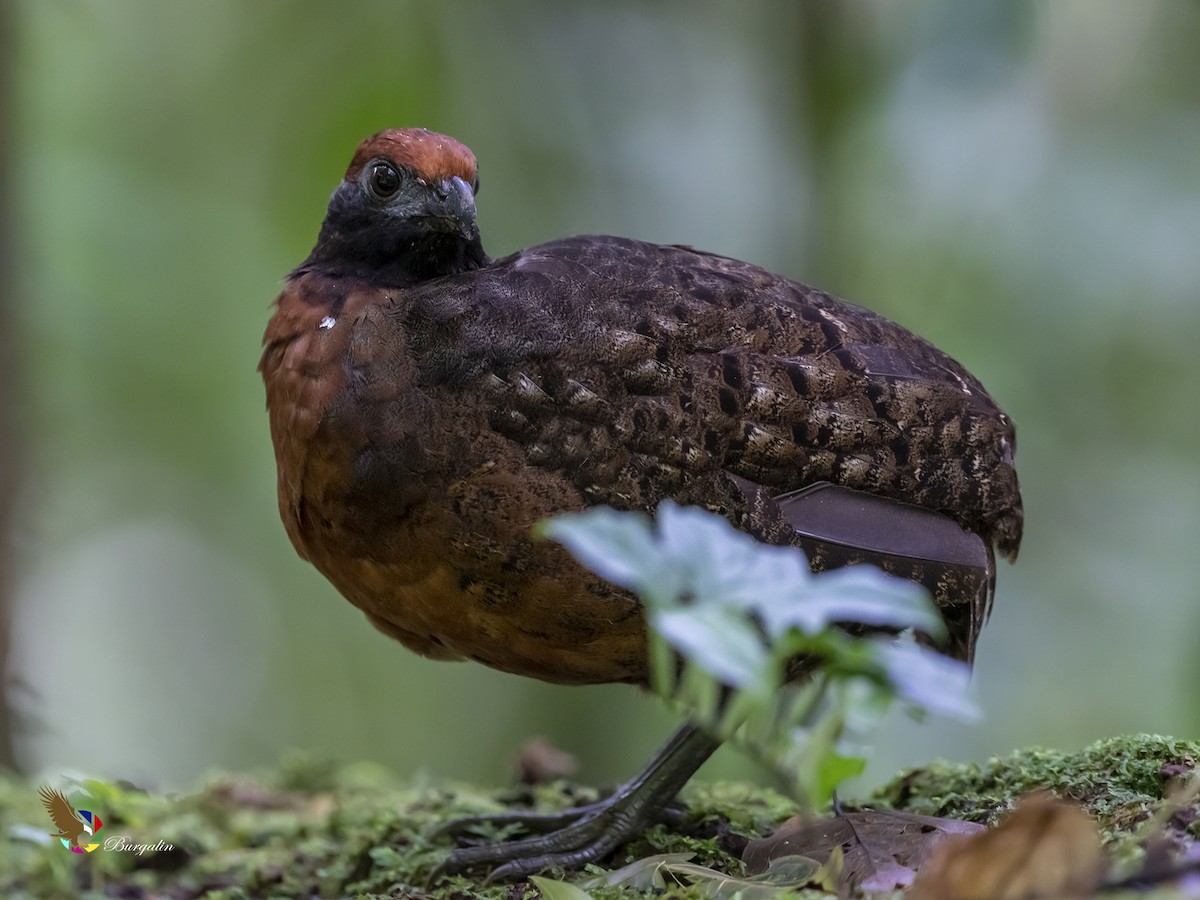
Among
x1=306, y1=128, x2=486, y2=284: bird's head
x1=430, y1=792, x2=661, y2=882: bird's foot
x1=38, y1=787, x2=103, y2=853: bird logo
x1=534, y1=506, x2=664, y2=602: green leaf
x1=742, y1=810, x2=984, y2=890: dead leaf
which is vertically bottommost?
x1=38, y1=787, x2=103, y2=853: bird logo

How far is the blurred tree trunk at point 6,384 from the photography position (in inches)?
179

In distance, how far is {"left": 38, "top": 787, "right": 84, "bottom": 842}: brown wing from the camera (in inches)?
116

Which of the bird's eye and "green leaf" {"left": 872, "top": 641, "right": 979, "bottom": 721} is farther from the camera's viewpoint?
the bird's eye

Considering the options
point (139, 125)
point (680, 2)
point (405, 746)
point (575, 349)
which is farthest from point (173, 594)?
point (575, 349)

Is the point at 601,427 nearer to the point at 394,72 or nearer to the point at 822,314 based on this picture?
the point at 822,314

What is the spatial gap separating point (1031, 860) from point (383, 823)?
2388 mm

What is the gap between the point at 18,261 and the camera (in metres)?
4.69

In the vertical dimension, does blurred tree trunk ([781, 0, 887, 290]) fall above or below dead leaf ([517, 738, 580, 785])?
above

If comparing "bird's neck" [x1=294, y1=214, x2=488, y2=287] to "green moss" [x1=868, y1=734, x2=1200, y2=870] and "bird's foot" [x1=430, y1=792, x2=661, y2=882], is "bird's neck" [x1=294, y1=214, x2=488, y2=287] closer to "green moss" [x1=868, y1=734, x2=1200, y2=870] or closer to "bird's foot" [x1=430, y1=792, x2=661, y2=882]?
"bird's foot" [x1=430, y1=792, x2=661, y2=882]

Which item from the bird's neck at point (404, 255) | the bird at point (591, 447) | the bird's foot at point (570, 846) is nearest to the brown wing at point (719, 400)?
the bird at point (591, 447)

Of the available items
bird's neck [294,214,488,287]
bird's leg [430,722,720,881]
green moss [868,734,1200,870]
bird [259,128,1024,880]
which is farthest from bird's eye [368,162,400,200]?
green moss [868,734,1200,870]

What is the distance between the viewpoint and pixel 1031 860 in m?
1.50

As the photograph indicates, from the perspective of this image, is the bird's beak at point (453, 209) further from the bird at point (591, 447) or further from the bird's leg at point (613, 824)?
the bird's leg at point (613, 824)

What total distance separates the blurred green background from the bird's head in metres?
2.13
